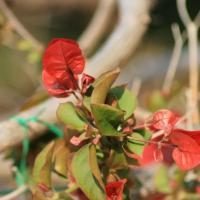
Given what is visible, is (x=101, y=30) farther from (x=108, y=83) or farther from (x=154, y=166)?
(x=108, y=83)

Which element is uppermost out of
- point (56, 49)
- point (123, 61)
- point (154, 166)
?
point (56, 49)

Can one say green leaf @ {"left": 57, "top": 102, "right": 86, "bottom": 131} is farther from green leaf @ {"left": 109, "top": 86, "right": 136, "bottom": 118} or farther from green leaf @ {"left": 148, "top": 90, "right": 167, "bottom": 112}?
green leaf @ {"left": 148, "top": 90, "right": 167, "bottom": 112}

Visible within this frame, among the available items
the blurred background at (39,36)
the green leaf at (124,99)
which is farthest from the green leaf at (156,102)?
the green leaf at (124,99)

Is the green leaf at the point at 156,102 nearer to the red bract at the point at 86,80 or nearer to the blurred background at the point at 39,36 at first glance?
the blurred background at the point at 39,36

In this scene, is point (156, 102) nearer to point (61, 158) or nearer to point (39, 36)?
point (61, 158)

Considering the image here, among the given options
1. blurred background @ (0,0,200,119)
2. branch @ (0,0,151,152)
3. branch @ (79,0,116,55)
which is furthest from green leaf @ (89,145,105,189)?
branch @ (79,0,116,55)

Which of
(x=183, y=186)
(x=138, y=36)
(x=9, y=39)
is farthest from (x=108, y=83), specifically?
(x=9, y=39)

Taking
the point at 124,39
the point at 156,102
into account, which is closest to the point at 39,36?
the point at 124,39
